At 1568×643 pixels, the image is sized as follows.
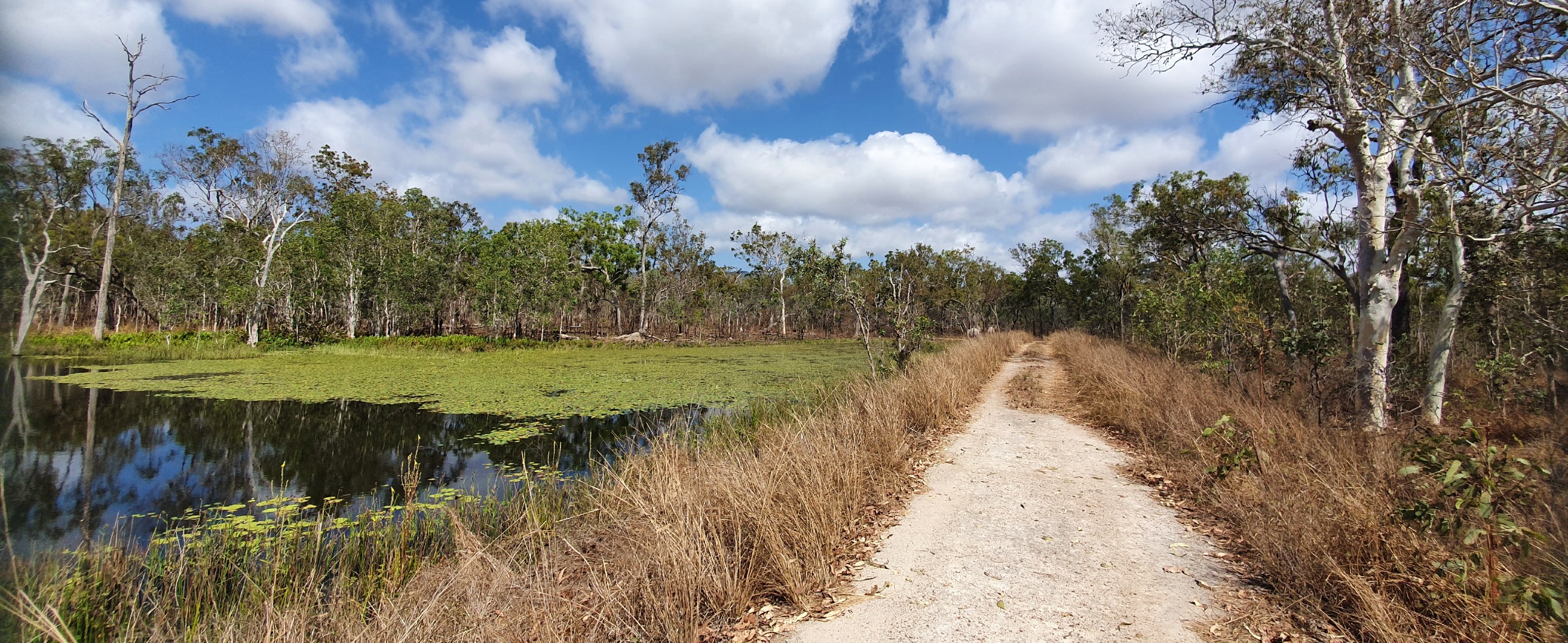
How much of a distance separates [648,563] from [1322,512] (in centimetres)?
372

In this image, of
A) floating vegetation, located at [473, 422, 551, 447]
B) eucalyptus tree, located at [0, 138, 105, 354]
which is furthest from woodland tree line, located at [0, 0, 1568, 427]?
floating vegetation, located at [473, 422, 551, 447]

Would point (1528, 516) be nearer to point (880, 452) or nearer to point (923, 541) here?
point (923, 541)

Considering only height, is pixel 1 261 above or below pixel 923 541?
above

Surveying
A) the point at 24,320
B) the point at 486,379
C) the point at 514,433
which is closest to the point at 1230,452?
the point at 24,320

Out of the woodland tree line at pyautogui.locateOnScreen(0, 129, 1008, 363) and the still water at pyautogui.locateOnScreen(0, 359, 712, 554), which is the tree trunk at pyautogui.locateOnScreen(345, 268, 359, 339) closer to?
the woodland tree line at pyautogui.locateOnScreen(0, 129, 1008, 363)

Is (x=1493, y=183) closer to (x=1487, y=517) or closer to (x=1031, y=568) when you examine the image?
(x=1487, y=517)

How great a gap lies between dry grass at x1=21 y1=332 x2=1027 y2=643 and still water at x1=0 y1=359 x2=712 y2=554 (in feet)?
3.23

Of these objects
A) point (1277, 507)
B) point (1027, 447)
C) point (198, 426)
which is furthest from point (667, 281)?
point (1277, 507)

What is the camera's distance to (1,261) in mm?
777

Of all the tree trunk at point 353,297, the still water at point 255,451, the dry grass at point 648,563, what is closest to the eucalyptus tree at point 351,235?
the tree trunk at point 353,297

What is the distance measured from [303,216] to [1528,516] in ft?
119

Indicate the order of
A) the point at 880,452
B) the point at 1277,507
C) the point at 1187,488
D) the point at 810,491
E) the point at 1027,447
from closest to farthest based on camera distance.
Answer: the point at 1277,507, the point at 810,491, the point at 1187,488, the point at 880,452, the point at 1027,447

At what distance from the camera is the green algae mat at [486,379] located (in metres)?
11.7

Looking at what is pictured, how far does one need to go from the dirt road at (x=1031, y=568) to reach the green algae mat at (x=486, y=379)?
20.2 ft
